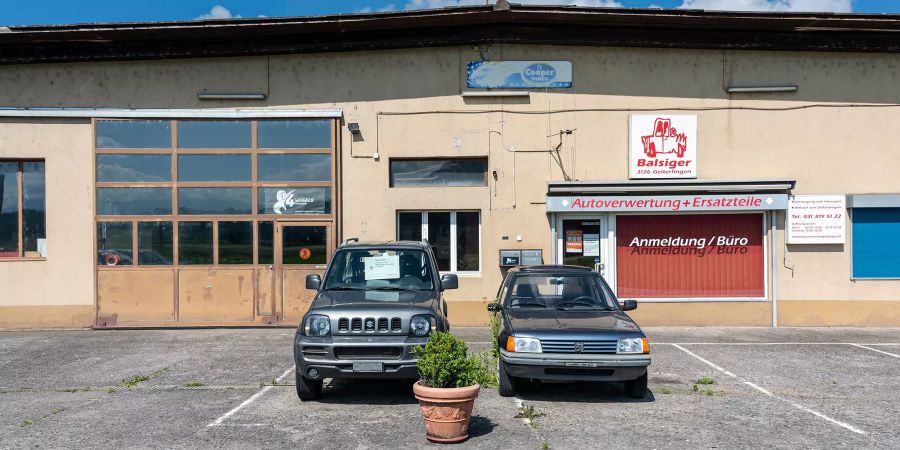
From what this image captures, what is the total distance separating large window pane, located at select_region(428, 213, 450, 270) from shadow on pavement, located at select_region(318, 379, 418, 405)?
18.2ft

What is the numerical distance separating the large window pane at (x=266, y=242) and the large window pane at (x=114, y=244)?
254cm

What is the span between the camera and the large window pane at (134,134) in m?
14.7

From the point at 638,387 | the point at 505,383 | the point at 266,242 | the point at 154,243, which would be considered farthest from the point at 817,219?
the point at 154,243

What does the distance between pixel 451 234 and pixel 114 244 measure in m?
6.65

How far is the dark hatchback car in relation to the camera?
8000mm

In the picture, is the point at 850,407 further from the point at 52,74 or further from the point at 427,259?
the point at 52,74

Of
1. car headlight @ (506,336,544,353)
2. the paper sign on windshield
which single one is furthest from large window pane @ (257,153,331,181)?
car headlight @ (506,336,544,353)

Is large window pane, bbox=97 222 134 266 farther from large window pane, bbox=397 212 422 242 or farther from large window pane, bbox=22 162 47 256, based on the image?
large window pane, bbox=397 212 422 242

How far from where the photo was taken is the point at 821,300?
48.3ft

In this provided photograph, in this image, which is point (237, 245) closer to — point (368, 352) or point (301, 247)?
point (301, 247)

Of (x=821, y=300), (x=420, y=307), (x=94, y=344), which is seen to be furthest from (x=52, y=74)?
(x=821, y=300)

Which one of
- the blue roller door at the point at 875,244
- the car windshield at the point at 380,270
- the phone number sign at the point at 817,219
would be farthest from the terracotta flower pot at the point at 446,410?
the blue roller door at the point at 875,244

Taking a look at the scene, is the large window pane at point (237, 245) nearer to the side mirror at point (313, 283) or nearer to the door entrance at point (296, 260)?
the door entrance at point (296, 260)

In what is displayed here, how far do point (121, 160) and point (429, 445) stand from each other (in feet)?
35.0
